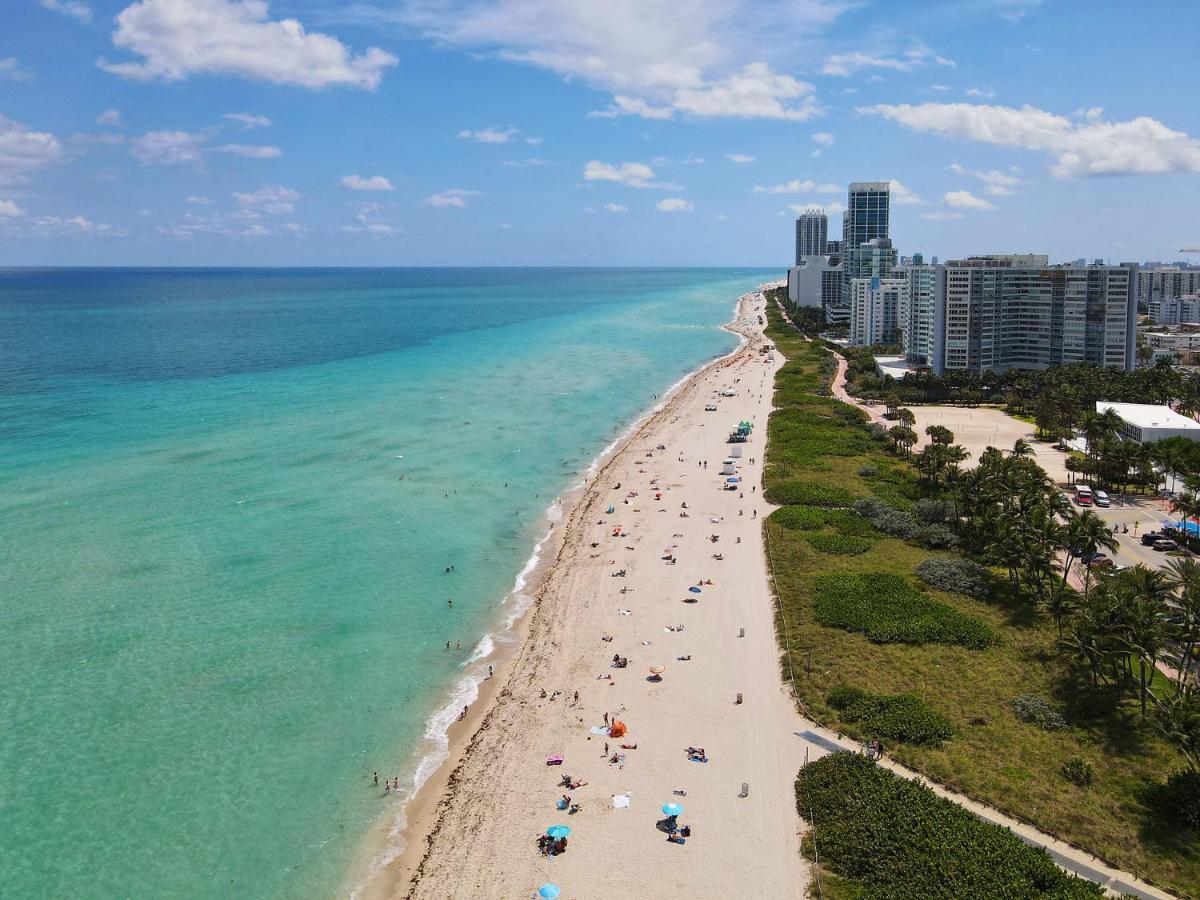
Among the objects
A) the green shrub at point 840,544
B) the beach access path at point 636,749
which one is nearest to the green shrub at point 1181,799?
the beach access path at point 636,749

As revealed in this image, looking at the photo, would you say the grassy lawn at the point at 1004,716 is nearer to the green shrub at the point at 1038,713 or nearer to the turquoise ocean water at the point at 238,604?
the green shrub at the point at 1038,713

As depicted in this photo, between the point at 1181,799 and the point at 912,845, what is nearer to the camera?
the point at 912,845

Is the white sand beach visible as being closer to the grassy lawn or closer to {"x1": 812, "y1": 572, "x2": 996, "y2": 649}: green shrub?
the grassy lawn

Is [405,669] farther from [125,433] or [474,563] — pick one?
[125,433]

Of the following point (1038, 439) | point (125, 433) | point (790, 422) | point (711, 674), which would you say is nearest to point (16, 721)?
point (711, 674)

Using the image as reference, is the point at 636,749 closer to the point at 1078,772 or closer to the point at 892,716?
the point at 892,716

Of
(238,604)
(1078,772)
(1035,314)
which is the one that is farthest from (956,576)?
(1035,314)
